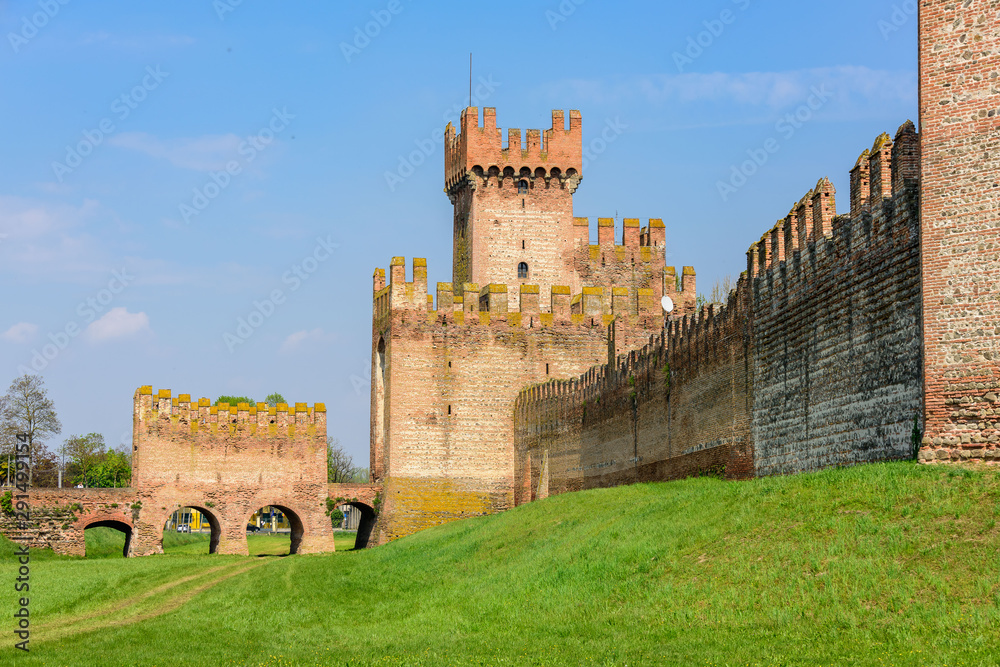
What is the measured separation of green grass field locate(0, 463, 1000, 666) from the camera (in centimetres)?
1442

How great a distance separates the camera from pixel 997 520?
15.8 m

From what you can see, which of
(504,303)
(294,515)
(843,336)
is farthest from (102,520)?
(843,336)

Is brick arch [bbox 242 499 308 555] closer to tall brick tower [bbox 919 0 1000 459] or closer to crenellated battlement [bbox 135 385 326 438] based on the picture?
crenellated battlement [bbox 135 385 326 438]

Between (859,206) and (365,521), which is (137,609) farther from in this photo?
(365,521)

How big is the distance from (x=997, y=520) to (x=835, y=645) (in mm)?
3266

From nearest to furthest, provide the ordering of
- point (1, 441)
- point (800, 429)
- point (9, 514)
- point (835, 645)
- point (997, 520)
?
point (835, 645) < point (997, 520) < point (800, 429) < point (9, 514) < point (1, 441)

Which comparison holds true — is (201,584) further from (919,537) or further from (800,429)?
(919,537)

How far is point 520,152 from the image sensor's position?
172 feet

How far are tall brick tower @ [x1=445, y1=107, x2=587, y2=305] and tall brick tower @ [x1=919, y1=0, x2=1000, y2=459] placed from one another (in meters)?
32.7

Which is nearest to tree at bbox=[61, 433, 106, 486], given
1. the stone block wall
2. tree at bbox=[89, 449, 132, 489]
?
tree at bbox=[89, 449, 132, 489]

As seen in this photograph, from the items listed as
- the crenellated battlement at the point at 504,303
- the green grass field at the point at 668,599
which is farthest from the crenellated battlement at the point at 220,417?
the green grass field at the point at 668,599

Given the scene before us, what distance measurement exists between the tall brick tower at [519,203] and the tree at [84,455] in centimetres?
3610

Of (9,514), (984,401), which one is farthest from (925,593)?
(9,514)

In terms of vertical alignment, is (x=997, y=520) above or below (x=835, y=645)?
above
